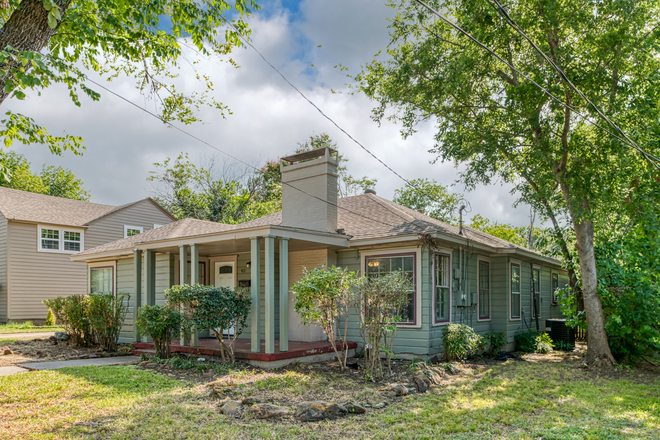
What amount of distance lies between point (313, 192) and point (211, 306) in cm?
368

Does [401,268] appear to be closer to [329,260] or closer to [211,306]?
[329,260]

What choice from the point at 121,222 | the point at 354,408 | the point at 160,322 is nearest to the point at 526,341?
the point at 354,408

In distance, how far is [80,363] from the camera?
871cm

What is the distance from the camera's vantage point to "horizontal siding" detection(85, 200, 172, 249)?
19.4m

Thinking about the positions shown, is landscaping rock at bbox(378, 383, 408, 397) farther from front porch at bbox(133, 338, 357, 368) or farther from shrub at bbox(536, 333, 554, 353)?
shrub at bbox(536, 333, 554, 353)

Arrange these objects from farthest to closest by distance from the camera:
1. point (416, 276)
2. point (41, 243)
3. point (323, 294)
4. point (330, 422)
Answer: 1. point (41, 243)
2. point (416, 276)
3. point (323, 294)
4. point (330, 422)

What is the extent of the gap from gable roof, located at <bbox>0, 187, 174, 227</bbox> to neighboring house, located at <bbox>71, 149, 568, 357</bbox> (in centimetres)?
643

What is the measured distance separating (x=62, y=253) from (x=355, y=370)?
49.7 ft

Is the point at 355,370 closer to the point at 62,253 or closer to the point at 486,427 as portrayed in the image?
the point at 486,427

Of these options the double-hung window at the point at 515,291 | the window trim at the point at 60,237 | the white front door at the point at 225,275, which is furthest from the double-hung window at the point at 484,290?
the window trim at the point at 60,237

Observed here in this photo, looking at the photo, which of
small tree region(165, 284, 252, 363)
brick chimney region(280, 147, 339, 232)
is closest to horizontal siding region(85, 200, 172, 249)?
brick chimney region(280, 147, 339, 232)

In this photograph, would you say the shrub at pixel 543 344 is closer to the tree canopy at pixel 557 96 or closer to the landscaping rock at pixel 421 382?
the tree canopy at pixel 557 96

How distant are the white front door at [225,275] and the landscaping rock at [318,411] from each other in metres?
6.50

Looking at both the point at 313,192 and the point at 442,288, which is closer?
the point at 442,288
